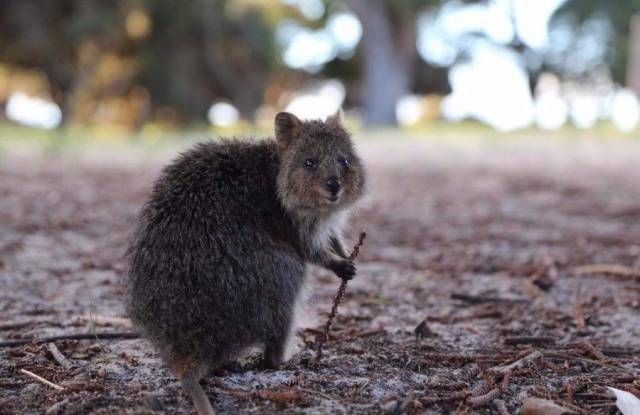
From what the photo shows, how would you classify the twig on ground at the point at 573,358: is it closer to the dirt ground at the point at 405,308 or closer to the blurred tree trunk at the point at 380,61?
the dirt ground at the point at 405,308

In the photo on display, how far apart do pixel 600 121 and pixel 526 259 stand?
1541 centimetres

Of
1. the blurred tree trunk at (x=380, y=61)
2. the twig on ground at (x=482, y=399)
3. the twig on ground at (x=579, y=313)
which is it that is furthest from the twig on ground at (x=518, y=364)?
the blurred tree trunk at (x=380, y=61)

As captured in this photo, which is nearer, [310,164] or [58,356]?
[58,356]

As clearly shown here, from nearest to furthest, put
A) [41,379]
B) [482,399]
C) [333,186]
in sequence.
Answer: [482,399] < [41,379] < [333,186]

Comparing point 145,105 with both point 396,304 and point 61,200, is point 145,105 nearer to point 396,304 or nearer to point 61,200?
point 61,200

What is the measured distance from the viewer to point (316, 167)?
→ 3.63m

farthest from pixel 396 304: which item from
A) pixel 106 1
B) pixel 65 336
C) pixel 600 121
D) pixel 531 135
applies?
pixel 106 1

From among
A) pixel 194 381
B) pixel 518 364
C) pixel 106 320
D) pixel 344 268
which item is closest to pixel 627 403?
pixel 518 364

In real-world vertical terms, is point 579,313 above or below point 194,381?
below

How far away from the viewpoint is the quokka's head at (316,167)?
3.50 m

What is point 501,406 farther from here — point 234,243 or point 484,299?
point 484,299

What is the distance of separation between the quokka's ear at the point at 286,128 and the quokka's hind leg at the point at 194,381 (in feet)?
4.33

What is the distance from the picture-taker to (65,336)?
3.56 meters

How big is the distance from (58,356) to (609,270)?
3.73m
